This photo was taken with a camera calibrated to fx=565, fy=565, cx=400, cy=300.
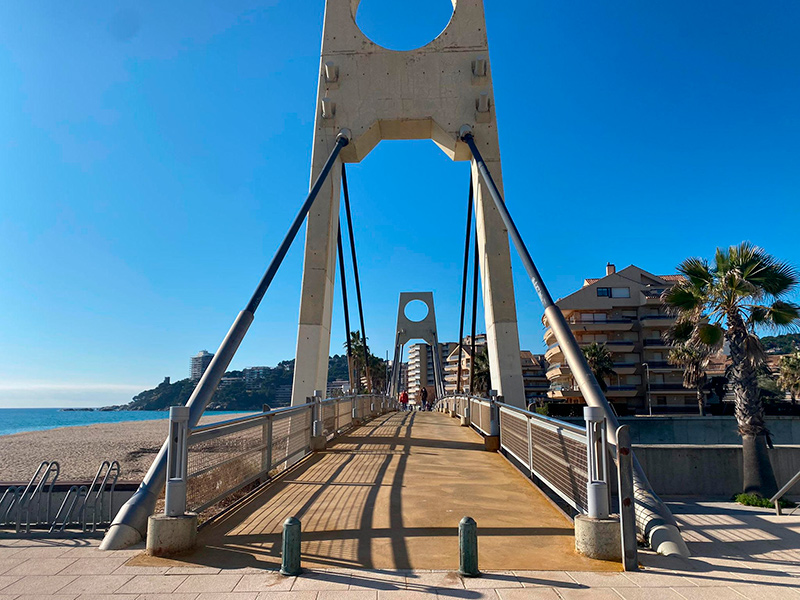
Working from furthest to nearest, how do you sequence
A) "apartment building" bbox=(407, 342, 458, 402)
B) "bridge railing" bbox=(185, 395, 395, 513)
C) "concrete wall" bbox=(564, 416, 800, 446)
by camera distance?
1. "apartment building" bbox=(407, 342, 458, 402)
2. "concrete wall" bbox=(564, 416, 800, 446)
3. "bridge railing" bbox=(185, 395, 395, 513)

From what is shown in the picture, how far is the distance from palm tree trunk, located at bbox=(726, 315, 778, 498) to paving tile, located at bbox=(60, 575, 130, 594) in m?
18.1

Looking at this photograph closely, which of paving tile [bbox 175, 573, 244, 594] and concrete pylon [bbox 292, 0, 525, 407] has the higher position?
concrete pylon [bbox 292, 0, 525, 407]

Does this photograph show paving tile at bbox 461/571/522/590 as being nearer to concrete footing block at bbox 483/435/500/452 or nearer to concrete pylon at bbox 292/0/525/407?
concrete footing block at bbox 483/435/500/452

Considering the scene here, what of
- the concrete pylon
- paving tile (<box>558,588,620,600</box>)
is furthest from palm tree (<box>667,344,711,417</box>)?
paving tile (<box>558,588,620,600</box>)

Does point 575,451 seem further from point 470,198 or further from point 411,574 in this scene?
point 470,198

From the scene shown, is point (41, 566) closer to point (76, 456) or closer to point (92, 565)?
point (92, 565)

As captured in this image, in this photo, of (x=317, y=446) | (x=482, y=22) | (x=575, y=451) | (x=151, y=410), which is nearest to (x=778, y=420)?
(x=482, y=22)

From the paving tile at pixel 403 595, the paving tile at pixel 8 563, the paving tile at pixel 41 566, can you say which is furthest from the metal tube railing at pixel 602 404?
the paving tile at pixel 8 563

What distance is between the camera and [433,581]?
4137 millimetres

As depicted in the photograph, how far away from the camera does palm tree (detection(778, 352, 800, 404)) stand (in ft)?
147

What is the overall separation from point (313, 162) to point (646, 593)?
1260 cm

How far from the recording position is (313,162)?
47.6ft

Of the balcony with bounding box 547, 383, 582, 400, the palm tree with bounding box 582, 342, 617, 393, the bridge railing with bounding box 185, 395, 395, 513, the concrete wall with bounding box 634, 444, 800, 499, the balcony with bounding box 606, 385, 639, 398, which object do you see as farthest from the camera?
the balcony with bounding box 547, 383, 582, 400

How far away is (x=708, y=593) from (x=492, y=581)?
4.87ft
